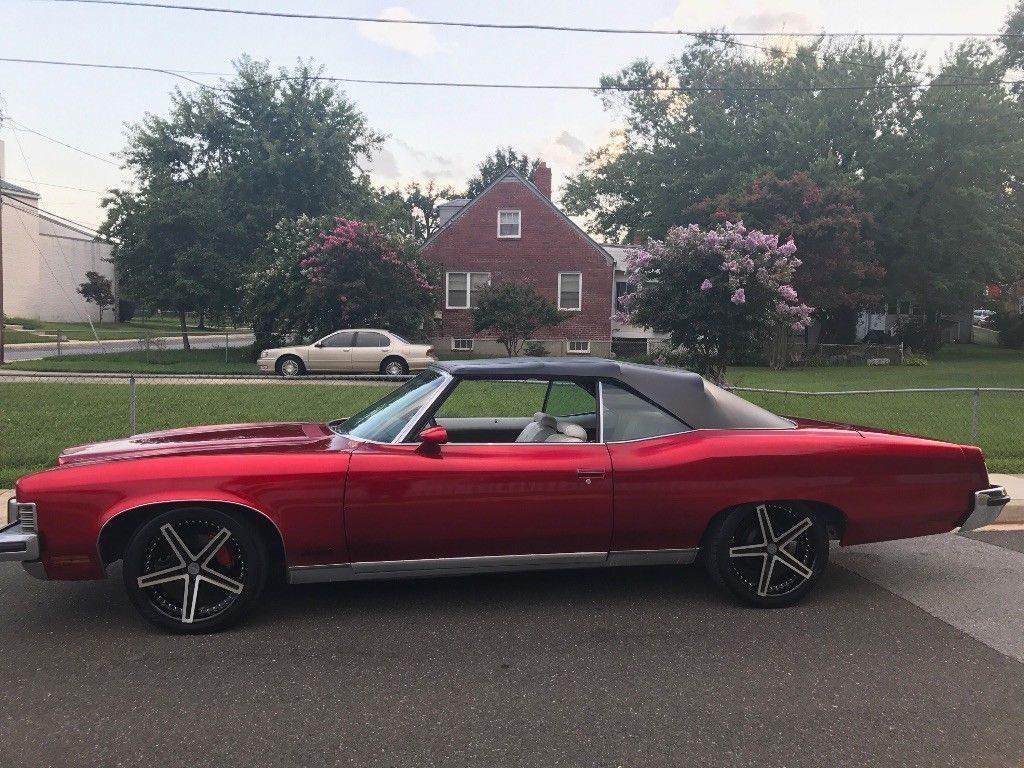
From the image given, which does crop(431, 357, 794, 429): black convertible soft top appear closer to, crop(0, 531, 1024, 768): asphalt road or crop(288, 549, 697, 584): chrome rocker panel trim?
crop(288, 549, 697, 584): chrome rocker panel trim

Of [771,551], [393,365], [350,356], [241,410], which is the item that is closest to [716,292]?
[241,410]

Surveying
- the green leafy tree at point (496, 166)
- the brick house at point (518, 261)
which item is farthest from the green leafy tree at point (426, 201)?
the brick house at point (518, 261)

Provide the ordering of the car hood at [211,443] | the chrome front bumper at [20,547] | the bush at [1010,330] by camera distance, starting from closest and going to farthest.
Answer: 1. the chrome front bumper at [20,547]
2. the car hood at [211,443]
3. the bush at [1010,330]

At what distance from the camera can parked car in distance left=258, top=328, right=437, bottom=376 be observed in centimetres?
2002

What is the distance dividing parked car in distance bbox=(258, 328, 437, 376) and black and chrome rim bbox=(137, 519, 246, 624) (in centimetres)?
1621

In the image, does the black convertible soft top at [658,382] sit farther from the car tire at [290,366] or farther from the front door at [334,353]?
the car tire at [290,366]

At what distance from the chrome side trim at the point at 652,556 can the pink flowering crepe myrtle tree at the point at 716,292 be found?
8995 mm

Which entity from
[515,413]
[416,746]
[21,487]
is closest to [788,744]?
[416,746]

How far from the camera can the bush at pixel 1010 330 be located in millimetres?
38562

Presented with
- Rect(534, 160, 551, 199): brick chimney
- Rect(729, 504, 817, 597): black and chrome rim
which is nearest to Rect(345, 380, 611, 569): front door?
Rect(729, 504, 817, 597): black and chrome rim

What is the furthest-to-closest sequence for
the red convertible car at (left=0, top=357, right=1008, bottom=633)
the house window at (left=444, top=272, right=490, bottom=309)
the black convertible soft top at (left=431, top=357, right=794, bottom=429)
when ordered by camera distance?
the house window at (left=444, top=272, right=490, bottom=309) < the black convertible soft top at (left=431, top=357, right=794, bottom=429) < the red convertible car at (left=0, top=357, right=1008, bottom=633)

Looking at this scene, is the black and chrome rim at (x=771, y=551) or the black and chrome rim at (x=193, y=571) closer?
the black and chrome rim at (x=193, y=571)

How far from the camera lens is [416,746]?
2785mm

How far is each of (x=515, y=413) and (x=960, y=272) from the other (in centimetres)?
3256
